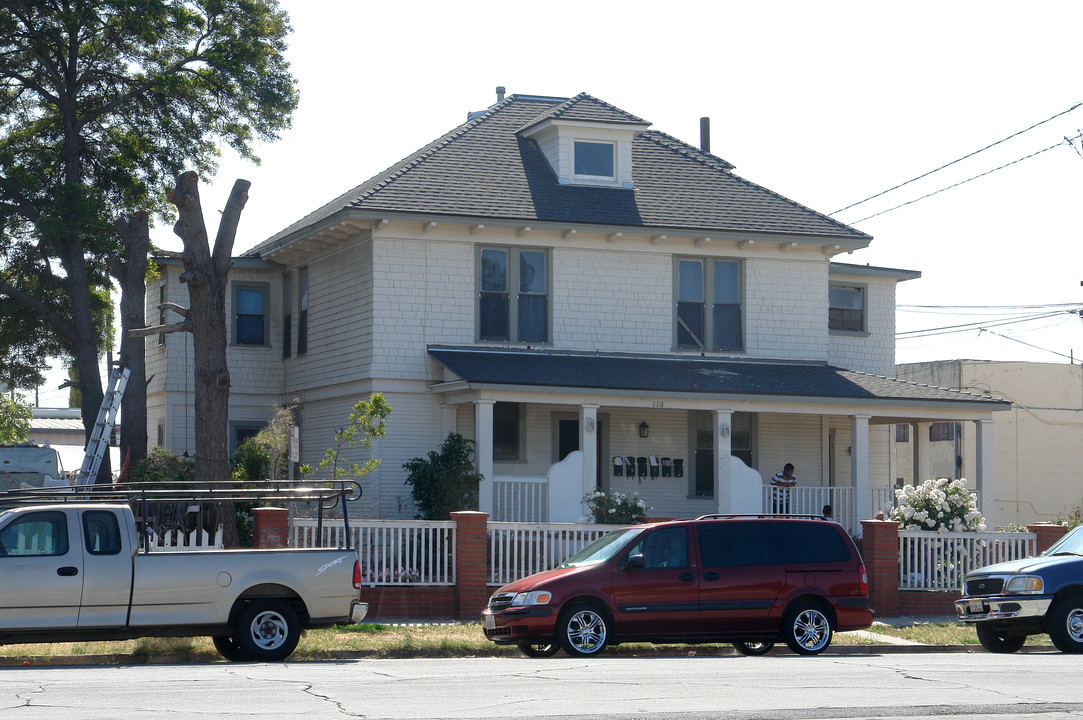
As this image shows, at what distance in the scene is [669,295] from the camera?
87.5 ft

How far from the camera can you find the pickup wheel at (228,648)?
48.1ft

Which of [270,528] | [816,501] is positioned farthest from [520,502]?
[270,528]

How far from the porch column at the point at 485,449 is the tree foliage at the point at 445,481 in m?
0.16

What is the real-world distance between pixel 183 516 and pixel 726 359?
36.3ft

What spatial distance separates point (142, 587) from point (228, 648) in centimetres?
136

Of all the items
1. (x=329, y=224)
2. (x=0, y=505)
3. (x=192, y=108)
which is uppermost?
(x=192, y=108)

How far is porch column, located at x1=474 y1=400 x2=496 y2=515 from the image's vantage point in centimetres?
2311

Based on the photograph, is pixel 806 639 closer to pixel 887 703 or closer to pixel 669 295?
pixel 887 703

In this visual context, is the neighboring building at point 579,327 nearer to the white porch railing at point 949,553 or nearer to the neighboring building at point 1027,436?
the white porch railing at point 949,553

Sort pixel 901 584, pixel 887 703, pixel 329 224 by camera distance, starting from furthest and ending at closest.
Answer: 1. pixel 329 224
2. pixel 901 584
3. pixel 887 703

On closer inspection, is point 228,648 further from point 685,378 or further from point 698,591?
point 685,378

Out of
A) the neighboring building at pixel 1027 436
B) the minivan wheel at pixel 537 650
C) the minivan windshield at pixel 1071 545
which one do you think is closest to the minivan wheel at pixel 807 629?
the minivan wheel at pixel 537 650

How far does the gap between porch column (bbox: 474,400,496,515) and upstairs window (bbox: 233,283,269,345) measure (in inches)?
314

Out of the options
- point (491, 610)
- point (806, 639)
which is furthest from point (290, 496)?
point (806, 639)
